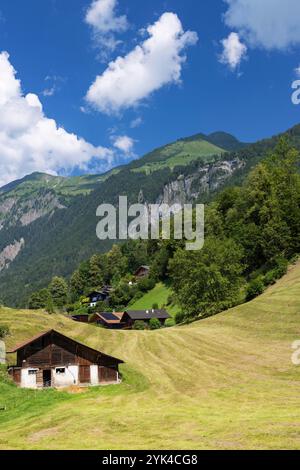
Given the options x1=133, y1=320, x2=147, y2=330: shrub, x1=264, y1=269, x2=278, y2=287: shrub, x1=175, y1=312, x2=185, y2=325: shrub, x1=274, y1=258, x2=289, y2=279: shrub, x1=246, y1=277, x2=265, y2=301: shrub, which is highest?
x1=274, y1=258, x2=289, y2=279: shrub

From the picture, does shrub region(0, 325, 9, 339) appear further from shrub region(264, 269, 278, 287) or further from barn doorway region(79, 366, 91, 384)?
shrub region(264, 269, 278, 287)

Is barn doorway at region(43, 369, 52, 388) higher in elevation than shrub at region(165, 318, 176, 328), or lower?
lower

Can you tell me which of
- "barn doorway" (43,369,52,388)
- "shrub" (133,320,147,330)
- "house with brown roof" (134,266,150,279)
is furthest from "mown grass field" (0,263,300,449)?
"house with brown roof" (134,266,150,279)

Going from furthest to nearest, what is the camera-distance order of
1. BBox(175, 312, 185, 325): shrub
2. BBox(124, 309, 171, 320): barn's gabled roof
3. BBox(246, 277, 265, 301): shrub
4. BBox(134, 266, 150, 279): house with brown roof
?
BBox(134, 266, 150, 279): house with brown roof < BBox(124, 309, 171, 320): barn's gabled roof < BBox(175, 312, 185, 325): shrub < BBox(246, 277, 265, 301): shrub

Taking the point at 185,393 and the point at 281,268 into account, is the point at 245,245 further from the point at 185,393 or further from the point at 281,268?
the point at 185,393

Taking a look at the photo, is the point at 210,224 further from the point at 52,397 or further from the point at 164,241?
the point at 52,397

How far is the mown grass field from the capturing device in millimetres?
24625

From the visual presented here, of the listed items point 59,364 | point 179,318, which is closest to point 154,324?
point 179,318

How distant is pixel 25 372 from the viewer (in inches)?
1900

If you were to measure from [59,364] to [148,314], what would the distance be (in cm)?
5859

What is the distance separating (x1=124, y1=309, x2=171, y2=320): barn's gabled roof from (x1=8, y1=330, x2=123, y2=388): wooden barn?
52650 millimetres

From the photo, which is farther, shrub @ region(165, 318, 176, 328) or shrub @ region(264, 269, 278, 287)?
shrub @ region(165, 318, 176, 328)

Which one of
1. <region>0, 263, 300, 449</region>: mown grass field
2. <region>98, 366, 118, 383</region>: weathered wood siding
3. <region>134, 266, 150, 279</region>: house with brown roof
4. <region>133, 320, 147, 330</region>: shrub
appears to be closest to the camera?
<region>0, 263, 300, 449</region>: mown grass field

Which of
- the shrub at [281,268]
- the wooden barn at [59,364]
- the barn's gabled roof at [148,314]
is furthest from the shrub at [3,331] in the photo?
the barn's gabled roof at [148,314]
